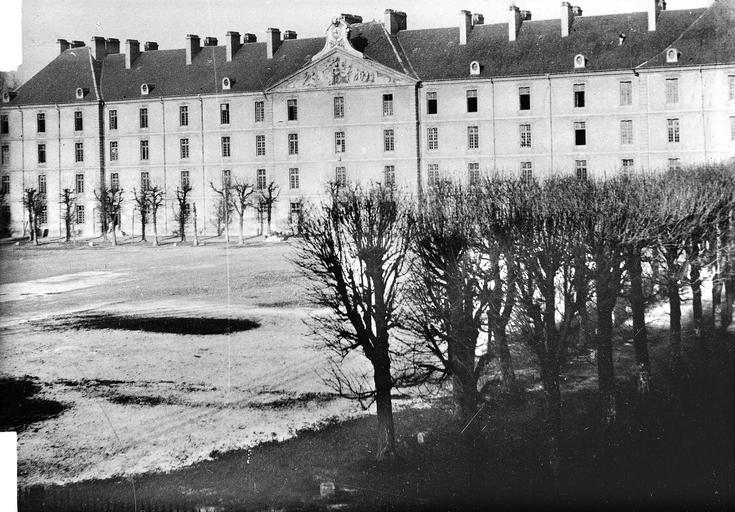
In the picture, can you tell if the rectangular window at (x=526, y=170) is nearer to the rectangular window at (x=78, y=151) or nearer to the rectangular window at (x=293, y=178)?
the rectangular window at (x=293, y=178)

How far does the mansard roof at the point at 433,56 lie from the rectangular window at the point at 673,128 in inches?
21.9

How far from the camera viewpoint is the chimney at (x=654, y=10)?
8451 mm

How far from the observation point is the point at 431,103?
916 centimetres

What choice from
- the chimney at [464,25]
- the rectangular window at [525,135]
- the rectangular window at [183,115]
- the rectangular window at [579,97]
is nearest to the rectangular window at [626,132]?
the rectangular window at [579,97]

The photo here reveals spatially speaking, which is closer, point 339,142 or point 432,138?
point 432,138

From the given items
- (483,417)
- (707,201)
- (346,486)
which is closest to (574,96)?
(707,201)

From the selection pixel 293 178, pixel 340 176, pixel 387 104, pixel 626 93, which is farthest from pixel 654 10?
pixel 293 178

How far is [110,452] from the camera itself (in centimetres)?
841

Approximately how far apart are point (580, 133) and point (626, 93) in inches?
25.4

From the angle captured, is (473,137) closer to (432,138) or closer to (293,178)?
(432,138)

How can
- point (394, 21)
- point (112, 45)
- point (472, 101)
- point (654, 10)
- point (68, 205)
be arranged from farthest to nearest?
point (68, 205)
point (112, 45)
point (472, 101)
point (394, 21)
point (654, 10)

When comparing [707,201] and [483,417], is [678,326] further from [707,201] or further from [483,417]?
[483,417]

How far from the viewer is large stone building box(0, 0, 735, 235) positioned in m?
8.52

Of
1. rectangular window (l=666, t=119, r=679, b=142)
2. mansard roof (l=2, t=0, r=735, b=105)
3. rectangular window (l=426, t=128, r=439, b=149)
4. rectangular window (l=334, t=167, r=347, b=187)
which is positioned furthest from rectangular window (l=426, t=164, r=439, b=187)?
rectangular window (l=666, t=119, r=679, b=142)
